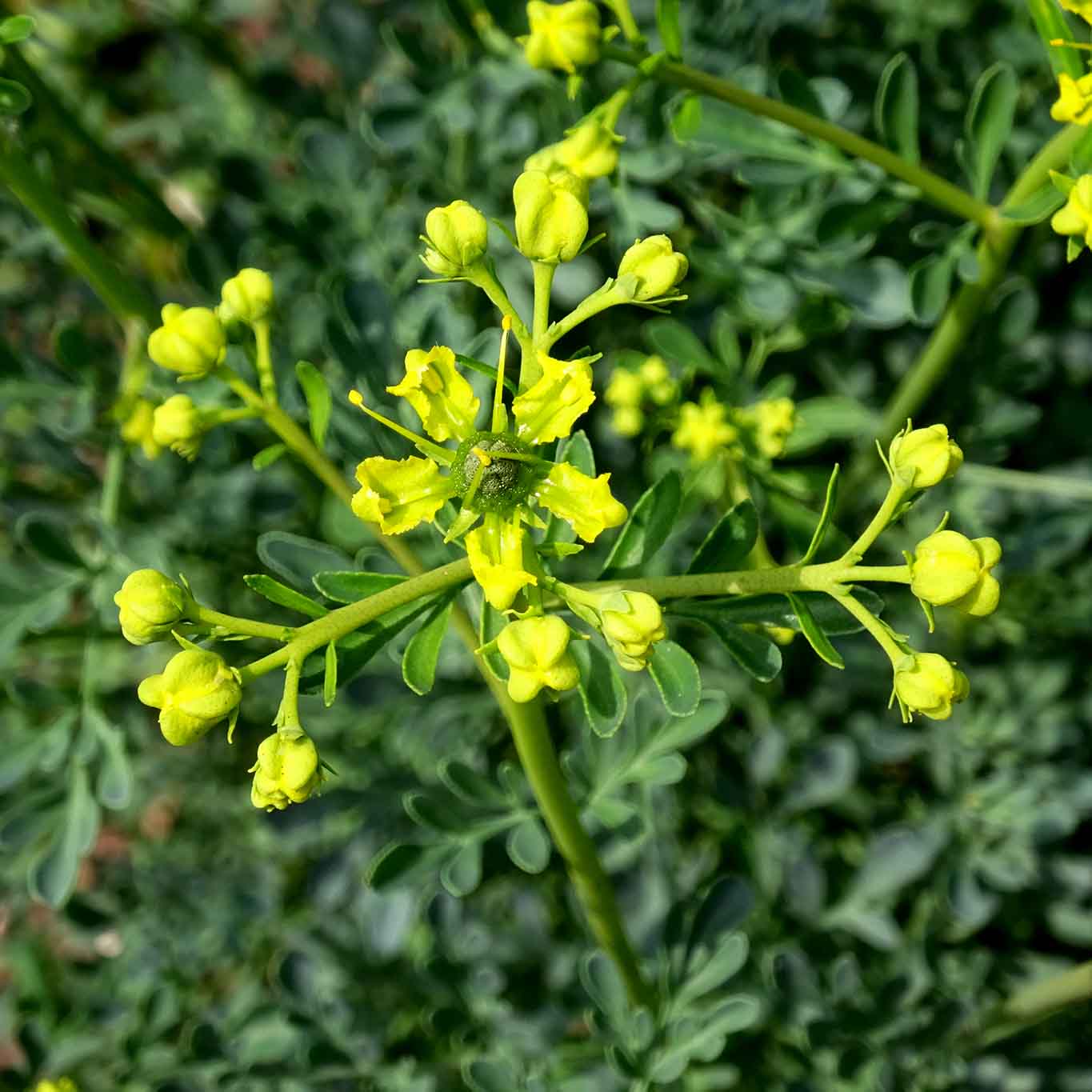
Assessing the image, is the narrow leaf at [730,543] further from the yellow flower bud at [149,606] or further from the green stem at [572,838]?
the yellow flower bud at [149,606]

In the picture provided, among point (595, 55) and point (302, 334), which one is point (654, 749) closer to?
point (595, 55)

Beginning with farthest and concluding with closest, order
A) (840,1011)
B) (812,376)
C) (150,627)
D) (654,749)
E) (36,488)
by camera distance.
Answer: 1. (812,376)
2. (36,488)
3. (840,1011)
4. (654,749)
5. (150,627)

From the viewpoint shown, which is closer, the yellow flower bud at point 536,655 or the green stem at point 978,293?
the yellow flower bud at point 536,655

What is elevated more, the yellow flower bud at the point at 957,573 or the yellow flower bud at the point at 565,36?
the yellow flower bud at the point at 565,36

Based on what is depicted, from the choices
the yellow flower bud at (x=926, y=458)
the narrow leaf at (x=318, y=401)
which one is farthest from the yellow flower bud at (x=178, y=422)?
the yellow flower bud at (x=926, y=458)

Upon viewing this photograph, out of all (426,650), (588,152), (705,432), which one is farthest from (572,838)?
(588,152)

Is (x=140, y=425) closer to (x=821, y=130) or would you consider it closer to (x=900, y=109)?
(x=821, y=130)

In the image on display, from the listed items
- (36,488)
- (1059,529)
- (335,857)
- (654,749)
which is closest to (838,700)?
(1059,529)


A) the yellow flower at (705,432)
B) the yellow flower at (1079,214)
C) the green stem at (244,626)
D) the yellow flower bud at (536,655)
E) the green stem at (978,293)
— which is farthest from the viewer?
the yellow flower at (705,432)

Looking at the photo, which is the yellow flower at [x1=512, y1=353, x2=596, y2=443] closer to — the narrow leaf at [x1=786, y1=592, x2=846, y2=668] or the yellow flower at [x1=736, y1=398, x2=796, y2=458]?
the narrow leaf at [x1=786, y1=592, x2=846, y2=668]
